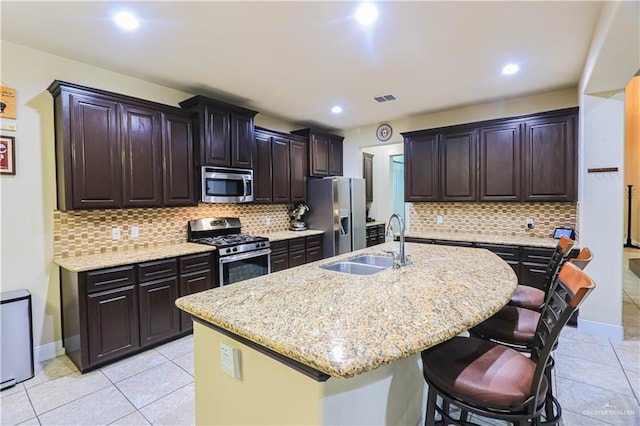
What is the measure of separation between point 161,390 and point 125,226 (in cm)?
172

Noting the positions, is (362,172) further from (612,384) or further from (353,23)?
(612,384)

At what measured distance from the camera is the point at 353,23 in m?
2.35

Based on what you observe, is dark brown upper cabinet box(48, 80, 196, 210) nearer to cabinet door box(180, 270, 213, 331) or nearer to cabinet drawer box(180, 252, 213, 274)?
cabinet drawer box(180, 252, 213, 274)

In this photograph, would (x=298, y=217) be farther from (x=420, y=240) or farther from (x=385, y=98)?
(x=385, y=98)

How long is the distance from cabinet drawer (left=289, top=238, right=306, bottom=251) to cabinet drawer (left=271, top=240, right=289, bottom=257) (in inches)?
3.3

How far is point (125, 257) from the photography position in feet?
9.44

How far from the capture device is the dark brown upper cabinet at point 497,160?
354 centimetres

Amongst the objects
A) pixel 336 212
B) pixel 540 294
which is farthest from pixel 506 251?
pixel 336 212

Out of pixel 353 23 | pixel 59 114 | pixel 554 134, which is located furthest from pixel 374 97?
pixel 59 114

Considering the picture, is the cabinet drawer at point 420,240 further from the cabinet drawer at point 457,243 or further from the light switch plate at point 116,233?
the light switch plate at point 116,233

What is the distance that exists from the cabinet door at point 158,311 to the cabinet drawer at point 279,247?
52.1 inches

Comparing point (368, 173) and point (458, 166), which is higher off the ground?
point (368, 173)

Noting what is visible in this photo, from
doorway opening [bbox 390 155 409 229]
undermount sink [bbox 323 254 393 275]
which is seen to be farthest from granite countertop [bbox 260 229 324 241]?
doorway opening [bbox 390 155 409 229]

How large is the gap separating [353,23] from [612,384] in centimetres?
326
